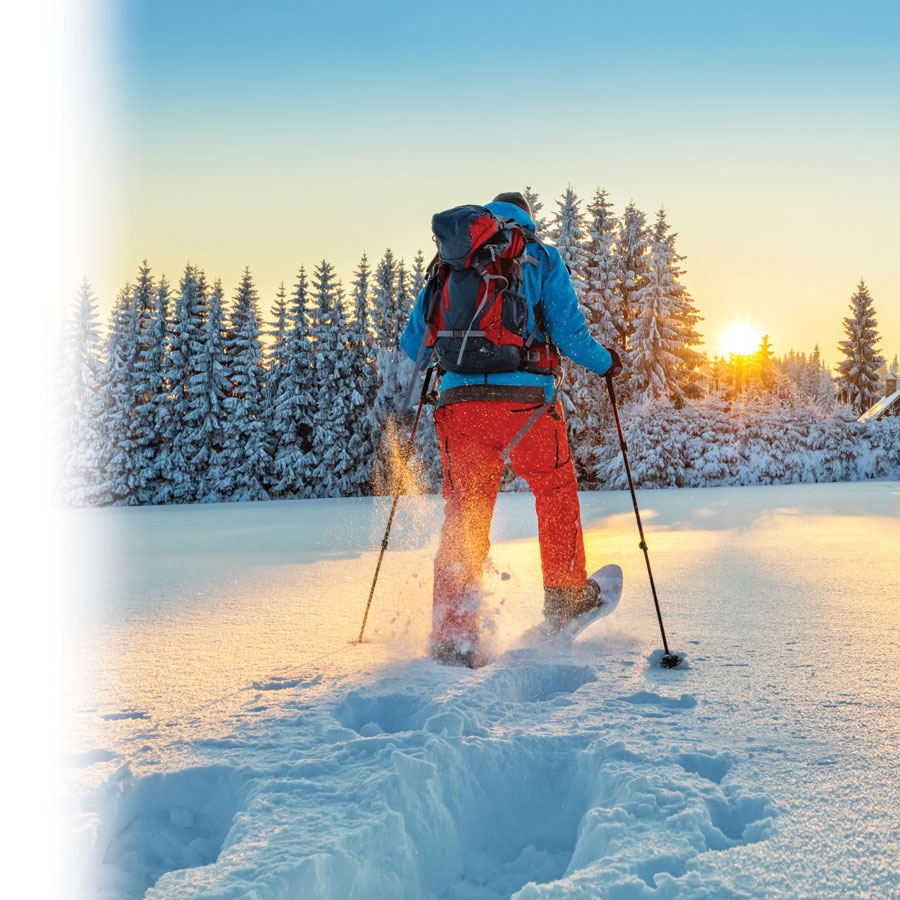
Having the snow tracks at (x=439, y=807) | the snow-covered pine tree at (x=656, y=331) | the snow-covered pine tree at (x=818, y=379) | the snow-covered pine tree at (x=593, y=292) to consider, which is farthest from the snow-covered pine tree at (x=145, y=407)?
the snow-covered pine tree at (x=818, y=379)

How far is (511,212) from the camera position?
3154 millimetres

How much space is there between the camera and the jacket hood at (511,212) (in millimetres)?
3127

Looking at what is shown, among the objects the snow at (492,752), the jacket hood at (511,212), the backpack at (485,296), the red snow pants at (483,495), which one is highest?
the jacket hood at (511,212)

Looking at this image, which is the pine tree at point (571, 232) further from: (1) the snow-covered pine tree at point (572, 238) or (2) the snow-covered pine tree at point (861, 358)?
(2) the snow-covered pine tree at point (861, 358)

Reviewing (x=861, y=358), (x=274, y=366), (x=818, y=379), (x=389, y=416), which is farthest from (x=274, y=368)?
(x=818, y=379)

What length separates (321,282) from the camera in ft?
92.5

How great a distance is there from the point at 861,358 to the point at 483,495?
45871 millimetres

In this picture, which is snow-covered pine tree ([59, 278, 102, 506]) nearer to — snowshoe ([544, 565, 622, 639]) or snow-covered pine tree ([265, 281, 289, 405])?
snow-covered pine tree ([265, 281, 289, 405])

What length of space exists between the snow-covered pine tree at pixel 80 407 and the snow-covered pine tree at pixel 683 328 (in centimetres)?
2249

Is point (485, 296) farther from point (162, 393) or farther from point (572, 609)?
point (162, 393)

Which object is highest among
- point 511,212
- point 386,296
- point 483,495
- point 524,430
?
point 386,296

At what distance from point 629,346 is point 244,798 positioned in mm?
25694

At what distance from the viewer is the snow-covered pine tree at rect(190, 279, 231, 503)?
2573cm

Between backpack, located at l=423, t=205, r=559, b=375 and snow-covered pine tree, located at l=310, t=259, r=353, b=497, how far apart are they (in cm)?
2243
